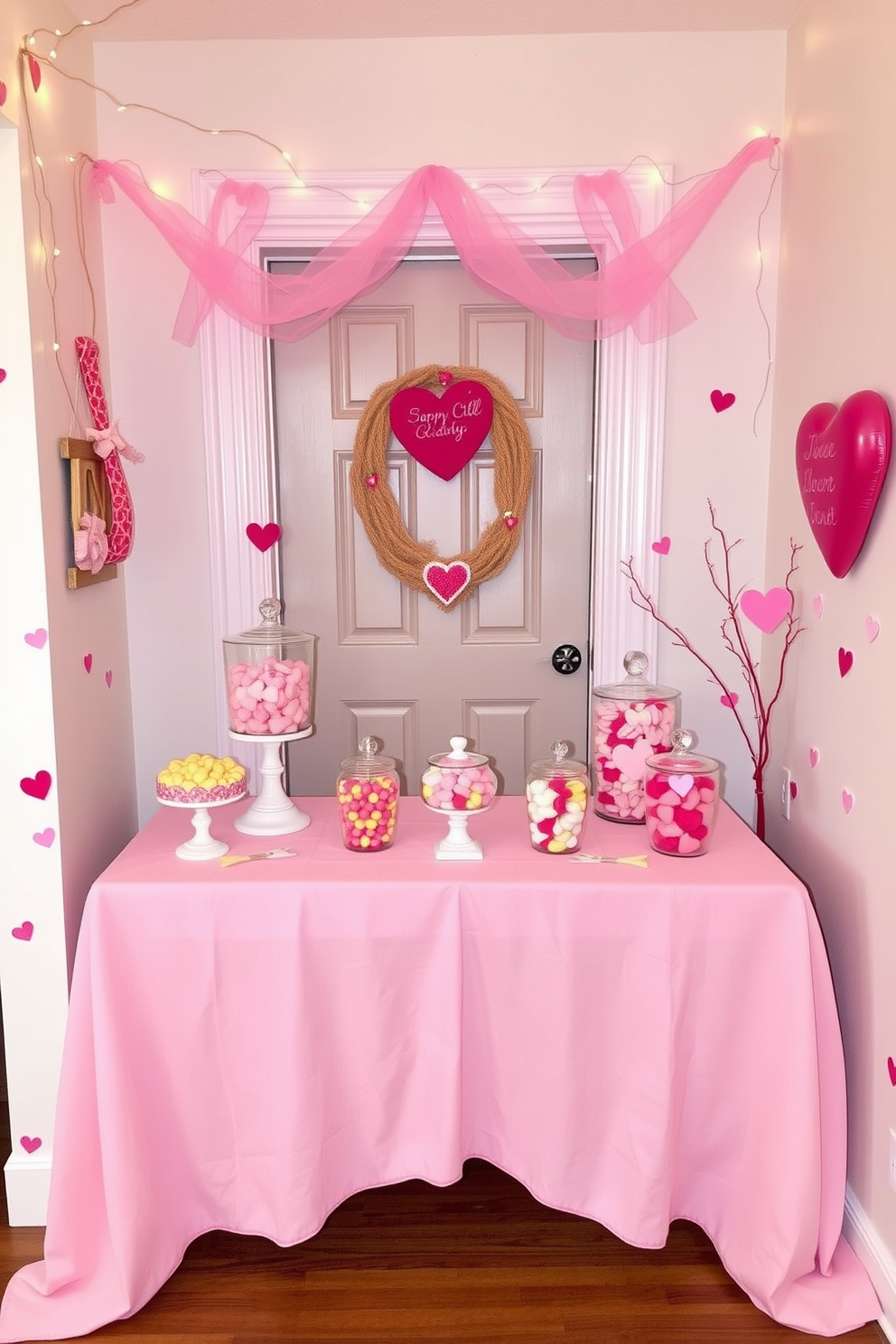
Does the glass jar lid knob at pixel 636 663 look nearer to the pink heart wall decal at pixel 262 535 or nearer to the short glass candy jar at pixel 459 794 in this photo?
the short glass candy jar at pixel 459 794

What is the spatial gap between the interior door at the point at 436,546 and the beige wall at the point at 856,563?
0.56 m

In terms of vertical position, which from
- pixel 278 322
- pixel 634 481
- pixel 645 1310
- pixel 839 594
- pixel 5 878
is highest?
pixel 278 322

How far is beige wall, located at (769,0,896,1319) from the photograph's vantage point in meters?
1.82

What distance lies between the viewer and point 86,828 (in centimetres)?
221

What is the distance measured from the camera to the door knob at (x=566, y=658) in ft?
8.61

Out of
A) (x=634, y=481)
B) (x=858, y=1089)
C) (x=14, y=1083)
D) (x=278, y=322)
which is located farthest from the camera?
(x=634, y=481)

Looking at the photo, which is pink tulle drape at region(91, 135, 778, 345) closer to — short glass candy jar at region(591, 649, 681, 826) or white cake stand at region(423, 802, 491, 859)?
short glass candy jar at region(591, 649, 681, 826)

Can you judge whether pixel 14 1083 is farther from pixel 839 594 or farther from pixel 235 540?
pixel 839 594

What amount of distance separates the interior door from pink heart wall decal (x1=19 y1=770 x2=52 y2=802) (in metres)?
0.76

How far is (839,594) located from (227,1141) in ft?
5.41

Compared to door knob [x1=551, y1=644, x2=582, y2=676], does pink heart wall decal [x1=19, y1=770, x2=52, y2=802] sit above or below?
below

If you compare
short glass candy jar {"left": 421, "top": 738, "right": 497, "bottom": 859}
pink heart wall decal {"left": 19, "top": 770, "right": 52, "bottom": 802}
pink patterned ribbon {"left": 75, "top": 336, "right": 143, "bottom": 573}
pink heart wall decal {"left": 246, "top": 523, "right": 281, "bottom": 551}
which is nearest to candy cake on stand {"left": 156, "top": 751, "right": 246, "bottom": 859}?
pink heart wall decal {"left": 19, "top": 770, "right": 52, "bottom": 802}

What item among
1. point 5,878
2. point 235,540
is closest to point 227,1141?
point 5,878

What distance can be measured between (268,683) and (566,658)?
865 mm
